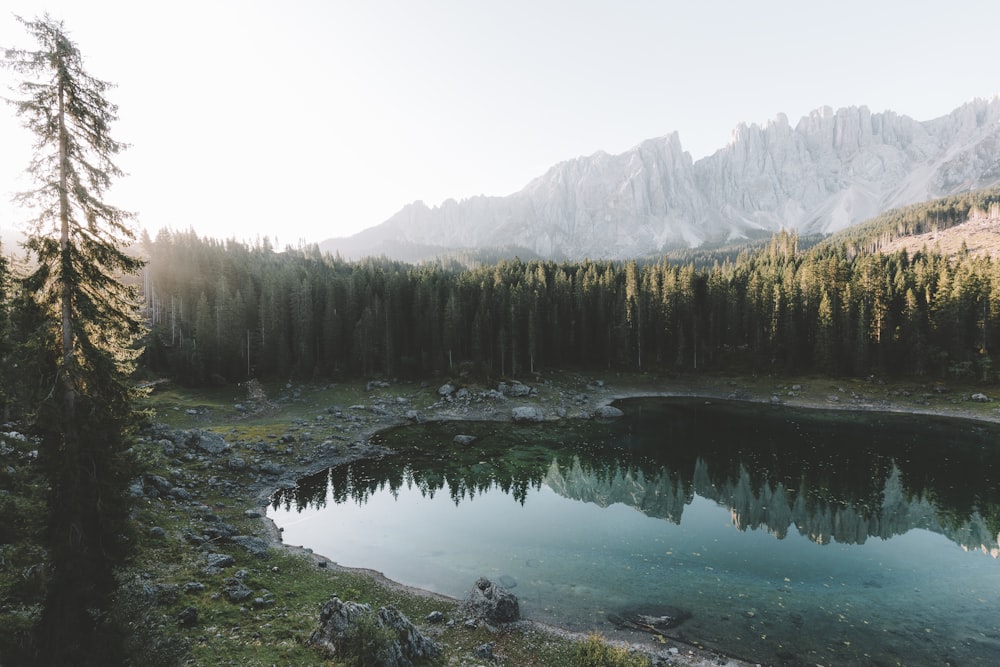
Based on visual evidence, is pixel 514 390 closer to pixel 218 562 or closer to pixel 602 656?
pixel 218 562

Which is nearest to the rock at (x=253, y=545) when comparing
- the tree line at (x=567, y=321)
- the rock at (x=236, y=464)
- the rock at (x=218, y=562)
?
the rock at (x=218, y=562)

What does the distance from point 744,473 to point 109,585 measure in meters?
54.2

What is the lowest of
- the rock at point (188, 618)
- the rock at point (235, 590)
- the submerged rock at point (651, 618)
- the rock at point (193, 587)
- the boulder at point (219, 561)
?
the submerged rock at point (651, 618)

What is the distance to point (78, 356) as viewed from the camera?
574 inches

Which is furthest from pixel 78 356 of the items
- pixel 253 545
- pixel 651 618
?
pixel 651 618

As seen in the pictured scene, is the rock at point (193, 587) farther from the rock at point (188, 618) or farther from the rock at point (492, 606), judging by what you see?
the rock at point (492, 606)

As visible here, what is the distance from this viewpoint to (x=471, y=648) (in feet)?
66.2

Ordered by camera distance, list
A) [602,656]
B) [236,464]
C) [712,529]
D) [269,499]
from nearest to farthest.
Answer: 1. [602,656]
2. [712,529]
3. [269,499]
4. [236,464]

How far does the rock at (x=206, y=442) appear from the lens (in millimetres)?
44188

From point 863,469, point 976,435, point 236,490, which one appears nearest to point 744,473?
point 863,469

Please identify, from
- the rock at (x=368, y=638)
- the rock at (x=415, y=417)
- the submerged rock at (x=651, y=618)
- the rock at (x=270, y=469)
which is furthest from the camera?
the rock at (x=415, y=417)

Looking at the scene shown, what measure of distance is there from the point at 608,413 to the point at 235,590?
63.7 m

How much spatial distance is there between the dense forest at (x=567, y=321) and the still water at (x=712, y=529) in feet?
93.5

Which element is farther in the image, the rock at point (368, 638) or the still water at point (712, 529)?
the still water at point (712, 529)
